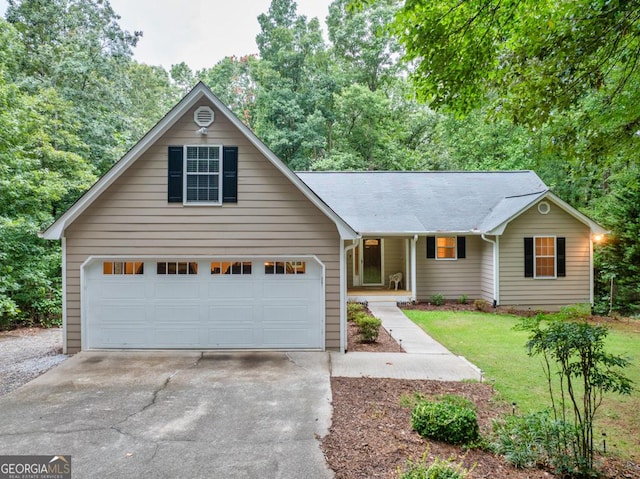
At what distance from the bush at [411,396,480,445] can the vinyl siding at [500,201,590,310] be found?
407 inches

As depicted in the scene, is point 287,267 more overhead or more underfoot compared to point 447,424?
more overhead

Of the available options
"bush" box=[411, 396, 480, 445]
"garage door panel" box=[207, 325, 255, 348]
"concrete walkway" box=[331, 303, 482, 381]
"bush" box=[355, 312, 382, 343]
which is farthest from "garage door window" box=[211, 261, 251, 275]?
"bush" box=[411, 396, 480, 445]

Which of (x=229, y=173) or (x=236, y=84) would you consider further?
(x=236, y=84)

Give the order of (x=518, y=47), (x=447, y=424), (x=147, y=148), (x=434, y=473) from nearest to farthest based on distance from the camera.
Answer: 1. (x=434, y=473)
2. (x=447, y=424)
3. (x=518, y=47)
4. (x=147, y=148)

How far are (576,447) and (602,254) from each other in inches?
481

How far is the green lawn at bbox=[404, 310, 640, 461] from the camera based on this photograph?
5289 mm

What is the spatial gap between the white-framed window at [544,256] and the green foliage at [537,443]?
1050cm

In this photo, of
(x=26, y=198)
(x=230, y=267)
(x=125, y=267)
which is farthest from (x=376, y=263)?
(x=26, y=198)

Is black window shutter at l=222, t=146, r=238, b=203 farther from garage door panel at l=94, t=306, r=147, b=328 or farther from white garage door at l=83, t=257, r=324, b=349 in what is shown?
garage door panel at l=94, t=306, r=147, b=328

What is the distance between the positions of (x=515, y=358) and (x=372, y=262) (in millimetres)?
8286

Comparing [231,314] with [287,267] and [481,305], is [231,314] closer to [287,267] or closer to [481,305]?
[287,267]

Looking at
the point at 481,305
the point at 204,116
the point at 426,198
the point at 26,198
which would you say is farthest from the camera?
the point at 426,198

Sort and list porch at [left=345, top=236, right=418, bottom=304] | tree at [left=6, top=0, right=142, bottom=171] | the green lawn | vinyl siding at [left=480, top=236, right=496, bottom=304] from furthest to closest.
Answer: porch at [left=345, top=236, right=418, bottom=304] → tree at [left=6, top=0, right=142, bottom=171] → vinyl siding at [left=480, top=236, right=496, bottom=304] → the green lawn

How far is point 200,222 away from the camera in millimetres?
8289
